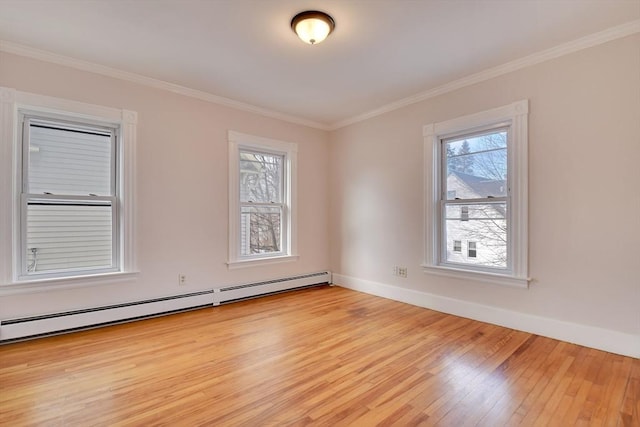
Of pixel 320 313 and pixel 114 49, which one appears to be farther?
pixel 320 313

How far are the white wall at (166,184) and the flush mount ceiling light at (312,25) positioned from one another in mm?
1944

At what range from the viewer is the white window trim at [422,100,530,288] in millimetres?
3043

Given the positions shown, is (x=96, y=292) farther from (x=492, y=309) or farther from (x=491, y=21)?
(x=491, y=21)

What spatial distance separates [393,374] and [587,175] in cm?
237

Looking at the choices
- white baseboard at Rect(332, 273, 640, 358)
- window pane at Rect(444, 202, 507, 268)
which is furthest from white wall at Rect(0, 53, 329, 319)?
window pane at Rect(444, 202, 507, 268)

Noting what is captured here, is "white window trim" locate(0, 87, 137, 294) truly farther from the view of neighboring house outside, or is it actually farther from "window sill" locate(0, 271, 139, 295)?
the view of neighboring house outside

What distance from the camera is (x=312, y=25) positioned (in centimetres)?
240

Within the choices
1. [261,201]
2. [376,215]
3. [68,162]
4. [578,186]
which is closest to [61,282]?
[68,162]

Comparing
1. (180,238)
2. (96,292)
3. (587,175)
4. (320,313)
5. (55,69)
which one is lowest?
(320,313)

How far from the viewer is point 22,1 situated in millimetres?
2225

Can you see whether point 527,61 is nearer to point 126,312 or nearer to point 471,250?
point 471,250

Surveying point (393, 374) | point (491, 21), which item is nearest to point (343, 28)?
point (491, 21)

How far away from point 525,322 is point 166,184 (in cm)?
406

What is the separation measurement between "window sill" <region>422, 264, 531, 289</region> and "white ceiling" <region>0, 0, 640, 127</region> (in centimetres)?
214
